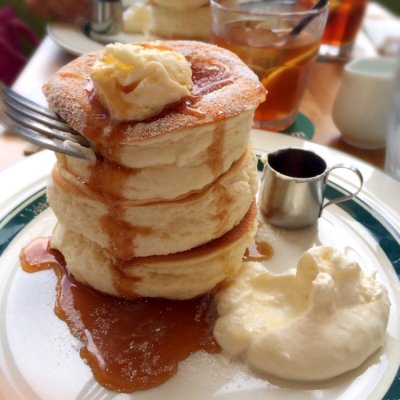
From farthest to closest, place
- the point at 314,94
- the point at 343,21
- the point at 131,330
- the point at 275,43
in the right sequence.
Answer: the point at 343,21 → the point at 314,94 → the point at 275,43 → the point at 131,330

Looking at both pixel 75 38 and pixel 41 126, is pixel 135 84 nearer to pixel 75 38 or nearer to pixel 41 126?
pixel 41 126

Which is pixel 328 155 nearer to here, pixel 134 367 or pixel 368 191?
pixel 368 191

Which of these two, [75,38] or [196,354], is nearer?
[196,354]

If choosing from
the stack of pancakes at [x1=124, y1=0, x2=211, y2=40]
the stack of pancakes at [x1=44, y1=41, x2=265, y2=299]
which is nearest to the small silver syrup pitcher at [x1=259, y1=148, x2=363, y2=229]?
the stack of pancakes at [x1=44, y1=41, x2=265, y2=299]

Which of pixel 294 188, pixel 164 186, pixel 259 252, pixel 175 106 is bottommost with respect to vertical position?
pixel 259 252

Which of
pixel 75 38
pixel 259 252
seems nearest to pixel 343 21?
pixel 75 38

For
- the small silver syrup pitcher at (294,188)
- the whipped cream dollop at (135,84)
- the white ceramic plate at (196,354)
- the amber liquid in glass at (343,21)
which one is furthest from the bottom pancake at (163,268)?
the amber liquid in glass at (343,21)

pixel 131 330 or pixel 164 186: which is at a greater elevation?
pixel 164 186
